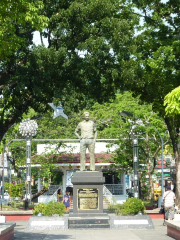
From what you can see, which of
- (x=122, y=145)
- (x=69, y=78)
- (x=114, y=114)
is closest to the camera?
(x=69, y=78)

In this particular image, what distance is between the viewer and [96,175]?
23.3 metres

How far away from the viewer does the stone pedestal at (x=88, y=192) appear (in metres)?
23.0

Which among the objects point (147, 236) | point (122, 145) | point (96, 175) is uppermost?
point (122, 145)

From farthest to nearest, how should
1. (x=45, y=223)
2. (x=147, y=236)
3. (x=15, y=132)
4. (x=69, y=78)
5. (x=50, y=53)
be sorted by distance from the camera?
(x=15, y=132) < (x=69, y=78) < (x=50, y=53) < (x=45, y=223) < (x=147, y=236)

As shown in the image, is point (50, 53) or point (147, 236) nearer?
point (147, 236)

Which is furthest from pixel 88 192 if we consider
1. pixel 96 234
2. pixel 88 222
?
pixel 96 234

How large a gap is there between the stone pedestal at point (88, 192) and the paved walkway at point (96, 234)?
1648mm

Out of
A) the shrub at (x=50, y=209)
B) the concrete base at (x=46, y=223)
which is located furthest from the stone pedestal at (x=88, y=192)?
the concrete base at (x=46, y=223)

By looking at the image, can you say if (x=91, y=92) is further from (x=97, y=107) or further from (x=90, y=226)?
(x=97, y=107)

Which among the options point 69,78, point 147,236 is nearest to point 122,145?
point 69,78

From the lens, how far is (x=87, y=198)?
910 inches

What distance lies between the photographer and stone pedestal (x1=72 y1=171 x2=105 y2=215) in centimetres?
2300

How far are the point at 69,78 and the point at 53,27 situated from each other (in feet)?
8.94

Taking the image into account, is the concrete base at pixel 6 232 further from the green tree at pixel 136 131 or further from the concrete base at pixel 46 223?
the green tree at pixel 136 131
